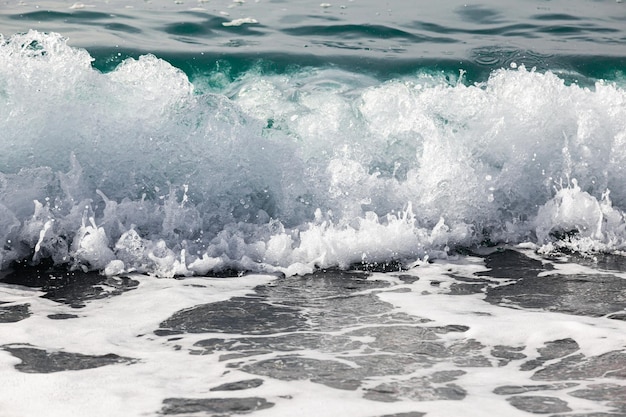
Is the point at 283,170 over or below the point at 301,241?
over

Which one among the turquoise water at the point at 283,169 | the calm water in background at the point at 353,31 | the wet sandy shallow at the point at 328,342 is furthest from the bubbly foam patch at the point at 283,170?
the calm water in background at the point at 353,31

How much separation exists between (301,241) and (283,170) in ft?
2.66

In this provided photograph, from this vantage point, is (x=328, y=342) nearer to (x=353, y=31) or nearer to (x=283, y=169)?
(x=283, y=169)

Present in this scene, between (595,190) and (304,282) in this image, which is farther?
(595,190)

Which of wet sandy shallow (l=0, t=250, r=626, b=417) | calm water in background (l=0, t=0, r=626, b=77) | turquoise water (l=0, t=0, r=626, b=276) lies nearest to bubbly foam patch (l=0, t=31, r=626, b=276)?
turquoise water (l=0, t=0, r=626, b=276)

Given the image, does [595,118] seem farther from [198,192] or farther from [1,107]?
[1,107]

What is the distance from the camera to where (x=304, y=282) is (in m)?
5.49

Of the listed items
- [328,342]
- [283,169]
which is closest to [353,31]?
[283,169]

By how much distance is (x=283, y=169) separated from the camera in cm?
662

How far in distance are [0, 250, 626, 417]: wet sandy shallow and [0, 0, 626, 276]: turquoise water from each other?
0.38 metres

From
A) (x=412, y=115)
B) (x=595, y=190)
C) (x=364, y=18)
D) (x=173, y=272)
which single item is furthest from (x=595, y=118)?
(x=364, y=18)

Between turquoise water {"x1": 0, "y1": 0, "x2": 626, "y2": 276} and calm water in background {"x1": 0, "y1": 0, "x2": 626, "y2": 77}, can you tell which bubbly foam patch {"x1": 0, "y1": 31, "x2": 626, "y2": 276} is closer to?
turquoise water {"x1": 0, "y1": 0, "x2": 626, "y2": 276}

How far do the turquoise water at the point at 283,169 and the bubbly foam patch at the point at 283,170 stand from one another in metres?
0.01

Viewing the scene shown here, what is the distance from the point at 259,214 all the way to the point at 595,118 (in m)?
2.90
